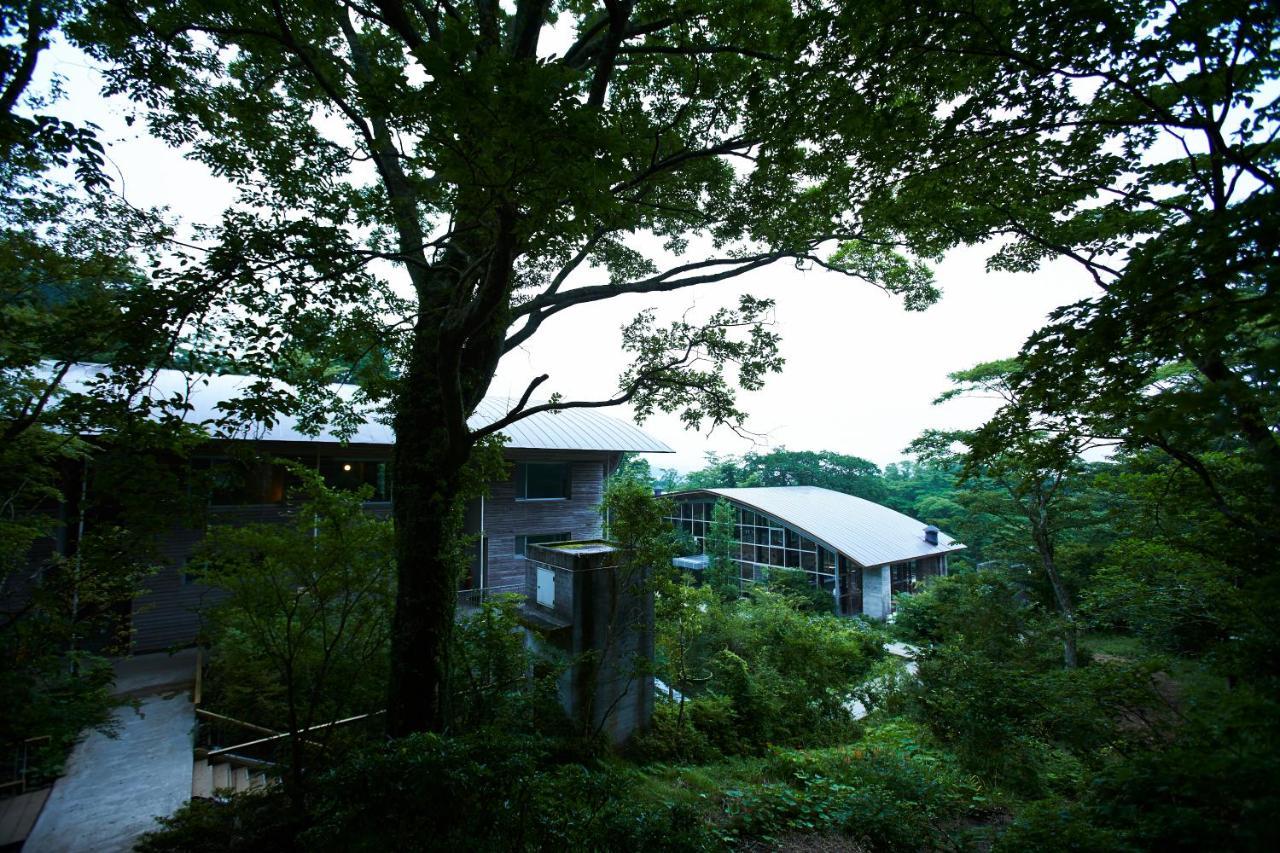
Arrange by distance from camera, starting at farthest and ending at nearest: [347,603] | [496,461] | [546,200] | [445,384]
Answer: [496,461], [347,603], [445,384], [546,200]

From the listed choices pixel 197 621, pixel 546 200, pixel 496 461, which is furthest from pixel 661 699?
pixel 197 621

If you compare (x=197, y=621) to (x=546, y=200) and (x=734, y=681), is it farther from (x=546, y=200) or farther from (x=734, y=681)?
(x=546, y=200)

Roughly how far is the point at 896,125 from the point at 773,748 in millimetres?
8484

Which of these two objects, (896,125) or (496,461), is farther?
(496,461)

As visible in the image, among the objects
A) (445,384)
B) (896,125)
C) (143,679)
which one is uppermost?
(896,125)

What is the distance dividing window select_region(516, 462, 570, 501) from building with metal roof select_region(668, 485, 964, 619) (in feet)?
13.0

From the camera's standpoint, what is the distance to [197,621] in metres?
9.81

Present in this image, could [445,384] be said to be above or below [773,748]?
above

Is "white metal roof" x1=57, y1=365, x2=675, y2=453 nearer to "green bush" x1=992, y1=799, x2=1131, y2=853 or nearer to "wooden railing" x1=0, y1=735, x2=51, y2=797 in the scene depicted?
"wooden railing" x1=0, y1=735, x2=51, y2=797

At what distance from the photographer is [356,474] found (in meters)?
12.1

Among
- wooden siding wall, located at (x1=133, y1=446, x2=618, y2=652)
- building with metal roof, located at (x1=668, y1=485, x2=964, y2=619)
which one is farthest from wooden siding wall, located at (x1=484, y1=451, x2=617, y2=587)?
building with metal roof, located at (x1=668, y1=485, x2=964, y2=619)

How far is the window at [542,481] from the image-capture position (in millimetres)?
13977

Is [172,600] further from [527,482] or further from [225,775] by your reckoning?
[527,482]

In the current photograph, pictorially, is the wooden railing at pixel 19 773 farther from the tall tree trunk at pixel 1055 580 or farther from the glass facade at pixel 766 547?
the tall tree trunk at pixel 1055 580
